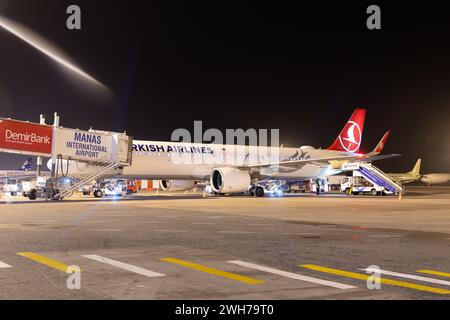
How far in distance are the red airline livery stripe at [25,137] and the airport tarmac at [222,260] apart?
1356 cm

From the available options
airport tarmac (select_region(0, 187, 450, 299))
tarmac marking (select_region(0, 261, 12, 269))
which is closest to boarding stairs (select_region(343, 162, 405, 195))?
airport tarmac (select_region(0, 187, 450, 299))

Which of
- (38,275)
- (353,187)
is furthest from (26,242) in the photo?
(353,187)

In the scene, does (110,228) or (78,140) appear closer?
(110,228)

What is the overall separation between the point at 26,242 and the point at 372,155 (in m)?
Result: 33.4

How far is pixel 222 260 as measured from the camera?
8.10 m

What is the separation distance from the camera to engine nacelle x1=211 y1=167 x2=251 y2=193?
32531 mm

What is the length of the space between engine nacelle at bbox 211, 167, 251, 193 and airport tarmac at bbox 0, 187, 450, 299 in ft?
58.8

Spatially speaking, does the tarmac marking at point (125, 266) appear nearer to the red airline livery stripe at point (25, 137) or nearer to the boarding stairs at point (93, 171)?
the red airline livery stripe at point (25, 137)

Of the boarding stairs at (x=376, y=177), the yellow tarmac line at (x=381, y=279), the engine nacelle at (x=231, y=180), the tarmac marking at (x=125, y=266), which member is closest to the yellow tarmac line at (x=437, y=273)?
the yellow tarmac line at (x=381, y=279)

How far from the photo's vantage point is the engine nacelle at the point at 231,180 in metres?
32.5

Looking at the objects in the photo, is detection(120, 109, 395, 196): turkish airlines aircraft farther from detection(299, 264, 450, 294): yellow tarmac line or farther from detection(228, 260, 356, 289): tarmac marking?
detection(299, 264, 450, 294): yellow tarmac line
